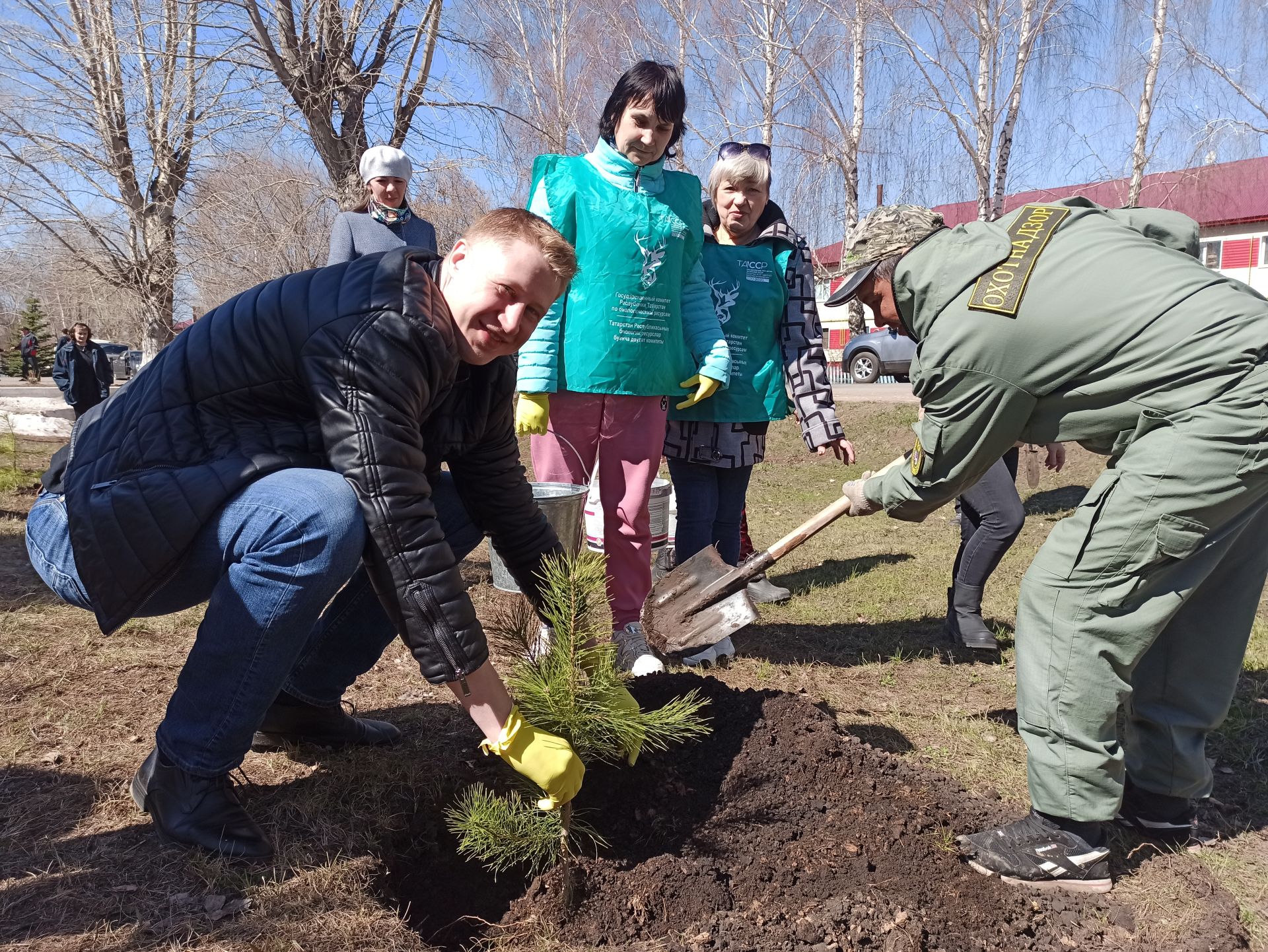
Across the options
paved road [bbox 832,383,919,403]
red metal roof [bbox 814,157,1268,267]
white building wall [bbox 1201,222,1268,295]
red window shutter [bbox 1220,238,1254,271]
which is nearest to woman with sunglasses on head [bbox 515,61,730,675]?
paved road [bbox 832,383,919,403]

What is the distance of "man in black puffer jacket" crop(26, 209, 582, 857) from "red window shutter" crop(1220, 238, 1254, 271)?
29844mm

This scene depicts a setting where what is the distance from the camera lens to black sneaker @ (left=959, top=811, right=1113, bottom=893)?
207 cm

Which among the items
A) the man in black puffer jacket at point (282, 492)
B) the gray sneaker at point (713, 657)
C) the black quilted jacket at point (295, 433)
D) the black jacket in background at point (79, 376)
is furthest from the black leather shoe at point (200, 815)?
the black jacket in background at point (79, 376)

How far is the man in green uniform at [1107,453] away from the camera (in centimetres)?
196

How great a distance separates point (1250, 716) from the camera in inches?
120

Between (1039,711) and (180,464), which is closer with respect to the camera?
(180,464)

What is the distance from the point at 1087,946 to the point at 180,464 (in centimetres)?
220

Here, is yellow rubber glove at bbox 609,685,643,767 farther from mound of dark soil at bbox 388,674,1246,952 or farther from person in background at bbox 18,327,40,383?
A: person in background at bbox 18,327,40,383

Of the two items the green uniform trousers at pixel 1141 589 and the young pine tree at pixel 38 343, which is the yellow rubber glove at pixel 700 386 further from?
the young pine tree at pixel 38 343

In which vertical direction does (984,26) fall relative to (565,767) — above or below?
above

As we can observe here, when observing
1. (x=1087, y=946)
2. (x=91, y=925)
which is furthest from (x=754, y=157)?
(x=91, y=925)

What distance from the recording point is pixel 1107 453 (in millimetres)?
2258

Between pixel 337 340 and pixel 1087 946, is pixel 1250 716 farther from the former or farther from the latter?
pixel 337 340

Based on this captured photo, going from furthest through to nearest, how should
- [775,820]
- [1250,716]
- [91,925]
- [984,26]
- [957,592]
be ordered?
[984,26]
[957,592]
[1250,716]
[775,820]
[91,925]
